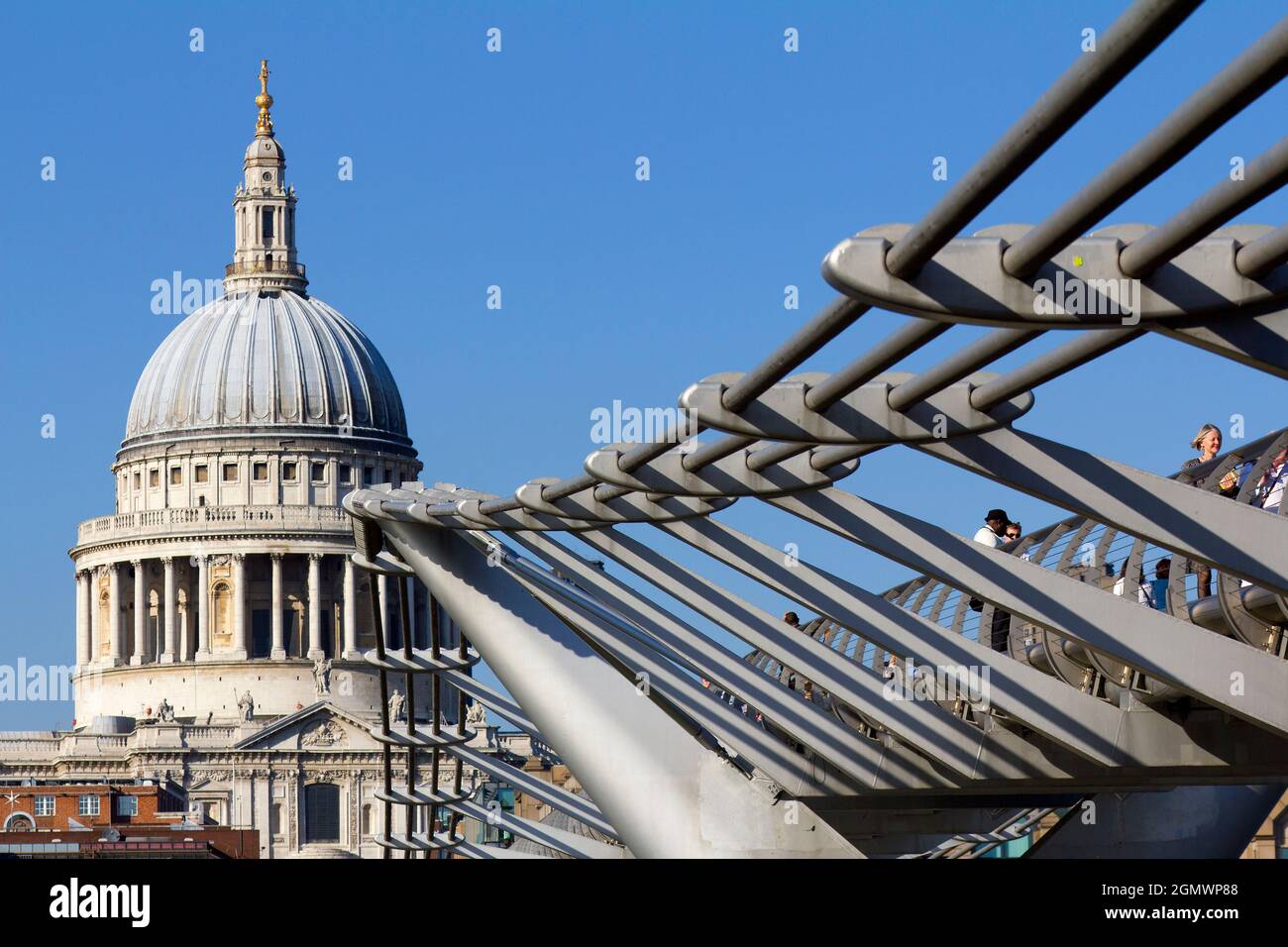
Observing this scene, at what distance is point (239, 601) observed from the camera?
140 metres

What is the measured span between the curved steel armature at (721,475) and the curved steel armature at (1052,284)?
20.8 ft

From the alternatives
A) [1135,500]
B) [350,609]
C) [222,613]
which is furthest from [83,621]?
[1135,500]

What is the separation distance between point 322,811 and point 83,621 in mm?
22996

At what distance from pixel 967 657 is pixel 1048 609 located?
14.4ft

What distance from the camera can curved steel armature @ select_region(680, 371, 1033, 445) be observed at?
51.1 ft

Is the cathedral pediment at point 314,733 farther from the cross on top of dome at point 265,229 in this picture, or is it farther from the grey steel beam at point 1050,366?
the grey steel beam at point 1050,366

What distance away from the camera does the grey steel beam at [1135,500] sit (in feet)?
51.6

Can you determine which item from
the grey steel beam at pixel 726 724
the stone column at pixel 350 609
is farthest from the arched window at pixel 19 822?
the grey steel beam at pixel 726 724

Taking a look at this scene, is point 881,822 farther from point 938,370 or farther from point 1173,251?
point 1173,251

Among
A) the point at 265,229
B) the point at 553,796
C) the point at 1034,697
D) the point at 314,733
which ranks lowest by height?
the point at 1034,697

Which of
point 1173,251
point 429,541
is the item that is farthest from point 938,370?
point 429,541

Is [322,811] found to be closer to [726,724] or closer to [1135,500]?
[726,724]

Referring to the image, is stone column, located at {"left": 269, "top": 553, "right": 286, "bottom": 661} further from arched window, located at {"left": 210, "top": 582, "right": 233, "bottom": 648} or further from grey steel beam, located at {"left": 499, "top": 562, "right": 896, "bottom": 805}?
grey steel beam, located at {"left": 499, "top": 562, "right": 896, "bottom": 805}
